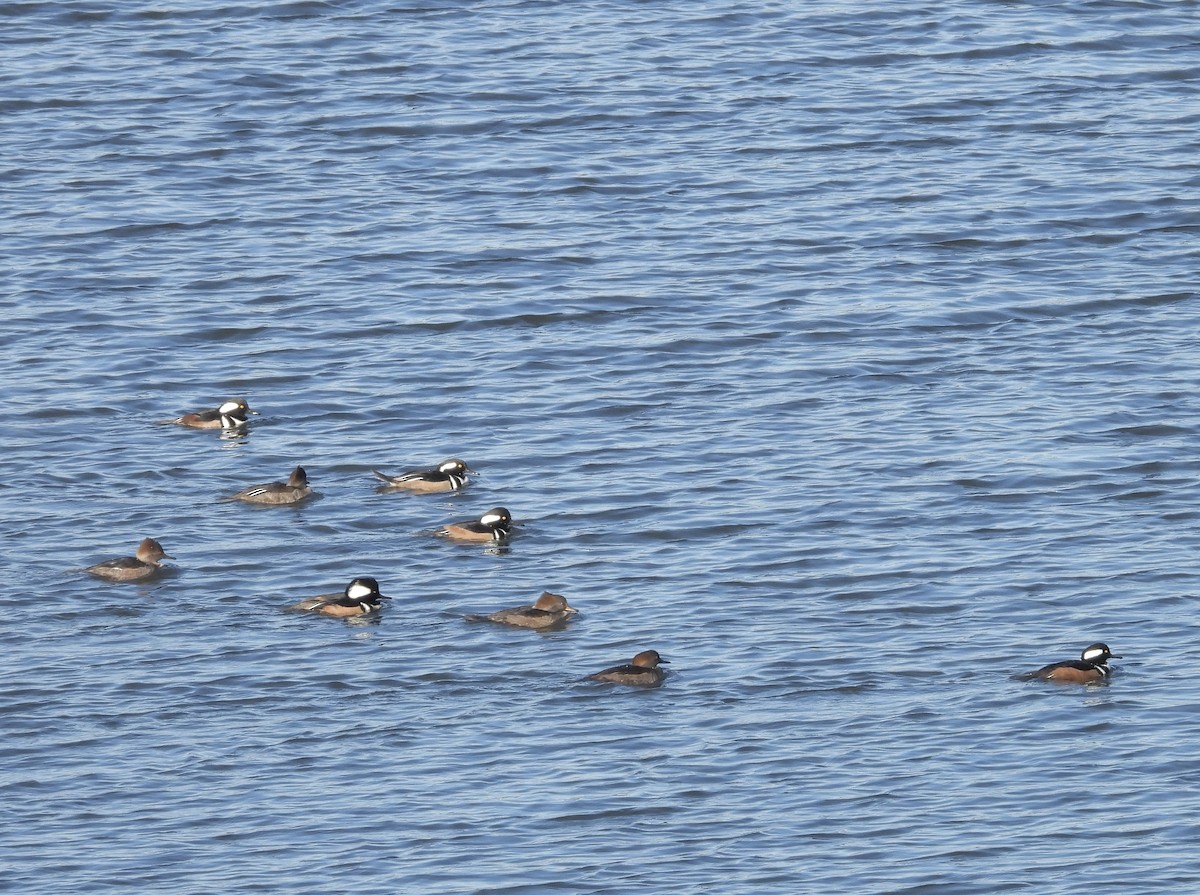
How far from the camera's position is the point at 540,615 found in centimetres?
1981

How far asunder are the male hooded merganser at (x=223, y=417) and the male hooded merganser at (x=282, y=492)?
1835 mm

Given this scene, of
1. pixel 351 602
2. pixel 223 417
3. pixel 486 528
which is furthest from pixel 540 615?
pixel 223 417

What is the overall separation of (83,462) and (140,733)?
6.36 m

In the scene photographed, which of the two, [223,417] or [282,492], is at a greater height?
[223,417]

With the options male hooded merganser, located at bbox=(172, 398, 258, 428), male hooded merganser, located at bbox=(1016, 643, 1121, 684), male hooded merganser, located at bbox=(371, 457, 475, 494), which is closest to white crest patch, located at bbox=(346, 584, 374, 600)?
male hooded merganser, located at bbox=(371, 457, 475, 494)

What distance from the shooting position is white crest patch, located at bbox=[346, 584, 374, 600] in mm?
20078

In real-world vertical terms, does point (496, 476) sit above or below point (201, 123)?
below

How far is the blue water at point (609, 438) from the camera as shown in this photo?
664 inches

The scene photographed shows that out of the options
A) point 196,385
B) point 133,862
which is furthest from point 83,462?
point 133,862

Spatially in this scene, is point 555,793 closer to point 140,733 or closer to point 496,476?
point 140,733

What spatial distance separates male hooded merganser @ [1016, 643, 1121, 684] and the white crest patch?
213 inches

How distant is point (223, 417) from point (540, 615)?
5.99 m

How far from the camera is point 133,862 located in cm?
1617

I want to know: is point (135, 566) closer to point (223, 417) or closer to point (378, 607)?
point (378, 607)
